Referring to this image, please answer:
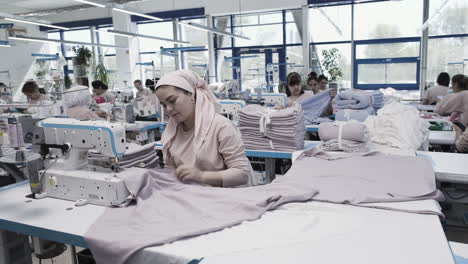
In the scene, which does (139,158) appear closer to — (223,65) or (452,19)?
(452,19)

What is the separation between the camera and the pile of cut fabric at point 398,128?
8.39ft

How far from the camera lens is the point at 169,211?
1472 millimetres

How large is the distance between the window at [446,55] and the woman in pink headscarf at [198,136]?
391 inches

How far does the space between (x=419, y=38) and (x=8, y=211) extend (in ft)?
35.6

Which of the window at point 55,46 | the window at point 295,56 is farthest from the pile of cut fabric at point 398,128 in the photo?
the window at point 55,46

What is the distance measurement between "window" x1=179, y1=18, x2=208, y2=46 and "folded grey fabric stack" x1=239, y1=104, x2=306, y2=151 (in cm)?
1010

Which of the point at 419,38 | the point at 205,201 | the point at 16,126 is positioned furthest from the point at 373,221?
the point at 419,38

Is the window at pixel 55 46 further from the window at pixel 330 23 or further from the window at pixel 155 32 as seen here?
the window at pixel 330 23

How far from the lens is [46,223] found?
1553 mm

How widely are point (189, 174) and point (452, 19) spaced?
1063 centimetres

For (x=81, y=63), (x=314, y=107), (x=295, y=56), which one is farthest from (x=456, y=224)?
(x=81, y=63)

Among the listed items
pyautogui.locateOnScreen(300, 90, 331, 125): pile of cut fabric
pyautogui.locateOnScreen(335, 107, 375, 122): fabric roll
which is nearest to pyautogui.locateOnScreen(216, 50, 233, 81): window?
pyautogui.locateOnScreen(300, 90, 331, 125): pile of cut fabric

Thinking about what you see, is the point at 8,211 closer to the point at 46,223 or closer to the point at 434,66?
the point at 46,223

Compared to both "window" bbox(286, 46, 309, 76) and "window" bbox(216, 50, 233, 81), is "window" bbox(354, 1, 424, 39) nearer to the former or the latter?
"window" bbox(286, 46, 309, 76)
